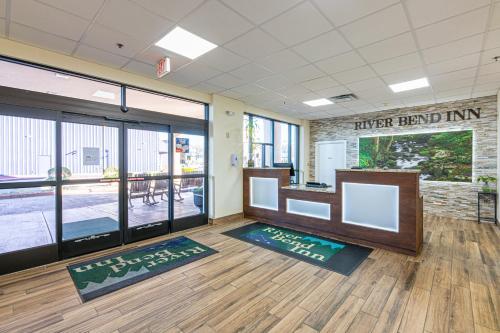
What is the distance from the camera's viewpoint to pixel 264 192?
5707 millimetres

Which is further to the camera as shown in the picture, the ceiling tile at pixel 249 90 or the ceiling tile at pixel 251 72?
the ceiling tile at pixel 249 90

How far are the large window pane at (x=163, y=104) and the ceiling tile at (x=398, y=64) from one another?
11.8ft

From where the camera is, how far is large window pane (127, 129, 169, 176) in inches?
169

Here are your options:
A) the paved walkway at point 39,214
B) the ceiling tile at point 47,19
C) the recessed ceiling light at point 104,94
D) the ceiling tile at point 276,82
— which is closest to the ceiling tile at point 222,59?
the ceiling tile at point 276,82

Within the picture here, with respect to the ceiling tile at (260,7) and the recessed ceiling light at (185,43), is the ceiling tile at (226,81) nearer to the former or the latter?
the recessed ceiling light at (185,43)

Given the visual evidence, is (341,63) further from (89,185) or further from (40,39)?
(89,185)

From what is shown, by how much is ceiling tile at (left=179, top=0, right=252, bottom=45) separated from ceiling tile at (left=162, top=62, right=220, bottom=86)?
3.01ft

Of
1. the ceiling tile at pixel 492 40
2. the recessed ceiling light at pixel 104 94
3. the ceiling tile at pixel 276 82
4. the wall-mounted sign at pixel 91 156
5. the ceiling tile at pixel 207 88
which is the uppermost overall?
the ceiling tile at pixel 276 82

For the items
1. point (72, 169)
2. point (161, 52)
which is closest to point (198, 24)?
point (161, 52)

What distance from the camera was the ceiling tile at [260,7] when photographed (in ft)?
7.49

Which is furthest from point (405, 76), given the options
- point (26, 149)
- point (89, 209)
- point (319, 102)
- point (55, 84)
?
point (26, 149)

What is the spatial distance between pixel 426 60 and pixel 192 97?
4.20 meters

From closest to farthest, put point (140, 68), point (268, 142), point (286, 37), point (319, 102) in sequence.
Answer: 1. point (286, 37)
2. point (140, 68)
3. point (319, 102)
4. point (268, 142)

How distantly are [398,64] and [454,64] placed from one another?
2.81 ft
